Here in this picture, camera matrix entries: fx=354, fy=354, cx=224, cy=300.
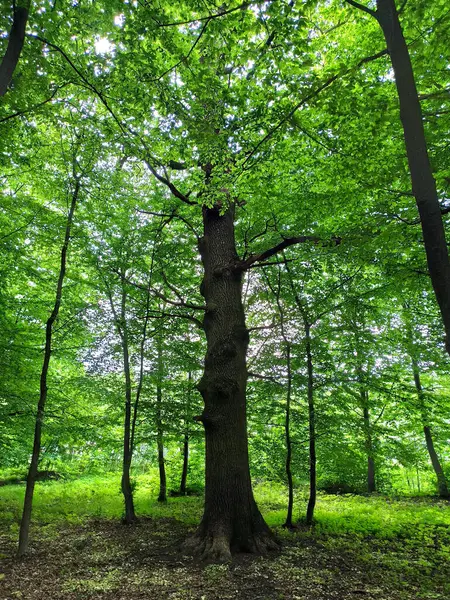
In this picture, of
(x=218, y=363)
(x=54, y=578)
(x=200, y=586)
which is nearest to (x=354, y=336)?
(x=218, y=363)

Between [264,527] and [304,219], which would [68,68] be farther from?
[264,527]

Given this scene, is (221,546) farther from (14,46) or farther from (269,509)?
(14,46)

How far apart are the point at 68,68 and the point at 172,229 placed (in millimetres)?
4818

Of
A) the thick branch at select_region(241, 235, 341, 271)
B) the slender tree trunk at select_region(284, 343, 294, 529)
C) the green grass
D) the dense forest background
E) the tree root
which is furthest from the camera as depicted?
the green grass

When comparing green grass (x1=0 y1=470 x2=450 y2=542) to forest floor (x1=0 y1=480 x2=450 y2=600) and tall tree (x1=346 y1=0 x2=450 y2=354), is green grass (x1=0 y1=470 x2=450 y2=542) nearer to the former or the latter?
forest floor (x1=0 y1=480 x2=450 y2=600)

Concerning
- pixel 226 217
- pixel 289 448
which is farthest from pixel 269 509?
pixel 226 217

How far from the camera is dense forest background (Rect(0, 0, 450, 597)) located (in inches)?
155

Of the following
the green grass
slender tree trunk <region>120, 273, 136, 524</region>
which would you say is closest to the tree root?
the green grass

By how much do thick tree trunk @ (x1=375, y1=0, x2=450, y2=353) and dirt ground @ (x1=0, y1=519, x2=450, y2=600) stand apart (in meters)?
3.41

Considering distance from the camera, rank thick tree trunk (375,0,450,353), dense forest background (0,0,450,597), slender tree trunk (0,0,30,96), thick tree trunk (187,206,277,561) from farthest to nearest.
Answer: thick tree trunk (187,206,277,561), dense forest background (0,0,450,597), slender tree trunk (0,0,30,96), thick tree trunk (375,0,450,353)

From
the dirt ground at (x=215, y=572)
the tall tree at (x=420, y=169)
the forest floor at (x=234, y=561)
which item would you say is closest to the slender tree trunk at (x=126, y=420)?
the forest floor at (x=234, y=561)

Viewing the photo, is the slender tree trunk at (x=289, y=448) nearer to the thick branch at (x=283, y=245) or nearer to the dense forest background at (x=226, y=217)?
the dense forest background at (x=226, y=217)

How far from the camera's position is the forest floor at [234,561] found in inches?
150

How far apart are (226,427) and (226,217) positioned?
148 inches
